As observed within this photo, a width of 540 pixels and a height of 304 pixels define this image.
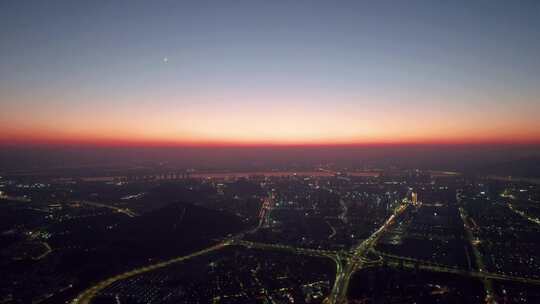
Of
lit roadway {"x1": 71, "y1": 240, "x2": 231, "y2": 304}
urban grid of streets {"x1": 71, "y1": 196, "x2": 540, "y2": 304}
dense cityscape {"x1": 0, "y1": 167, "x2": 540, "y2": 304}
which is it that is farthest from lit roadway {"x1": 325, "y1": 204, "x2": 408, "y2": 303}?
lit roadway {"x1": 71, "y1": 240, "x2": 231, "y2": 304}

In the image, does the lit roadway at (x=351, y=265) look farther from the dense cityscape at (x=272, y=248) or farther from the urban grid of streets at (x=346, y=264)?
the dense cityscape at (x=272, y=248)

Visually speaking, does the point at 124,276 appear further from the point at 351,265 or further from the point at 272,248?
the point at 351,265

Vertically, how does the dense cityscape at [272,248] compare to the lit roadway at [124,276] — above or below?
above

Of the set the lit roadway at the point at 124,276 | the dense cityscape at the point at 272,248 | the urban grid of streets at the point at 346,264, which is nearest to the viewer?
the lit roadway at the point at 124,276

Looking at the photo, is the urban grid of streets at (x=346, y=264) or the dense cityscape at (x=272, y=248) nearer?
the urban grid of streets at (x=346, y=264)

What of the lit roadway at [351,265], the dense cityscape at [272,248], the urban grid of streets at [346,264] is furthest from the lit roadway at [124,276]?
the lit roadway at [351,265]

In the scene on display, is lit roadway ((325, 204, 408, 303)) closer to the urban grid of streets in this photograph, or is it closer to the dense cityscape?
the urban grid of streets

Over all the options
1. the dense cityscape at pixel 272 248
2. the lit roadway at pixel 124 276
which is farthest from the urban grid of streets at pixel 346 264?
the dense cityscape at pixel 272 248

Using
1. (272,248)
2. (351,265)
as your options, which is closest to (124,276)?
(272,248)

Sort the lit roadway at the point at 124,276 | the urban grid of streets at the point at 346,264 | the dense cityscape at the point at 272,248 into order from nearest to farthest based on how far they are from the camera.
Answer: the lit roadway at the point at 124,276
the urban grid of streets at the point at 346,264
the dense cityscape at the point at 272,248
